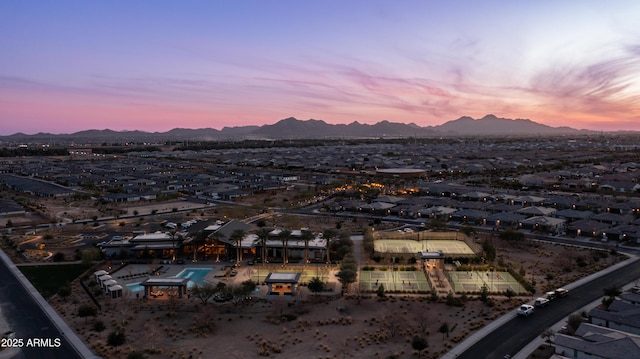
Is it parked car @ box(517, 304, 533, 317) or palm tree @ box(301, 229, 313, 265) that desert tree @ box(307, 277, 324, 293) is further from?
parked car @ box(517, 304, 533, 317)

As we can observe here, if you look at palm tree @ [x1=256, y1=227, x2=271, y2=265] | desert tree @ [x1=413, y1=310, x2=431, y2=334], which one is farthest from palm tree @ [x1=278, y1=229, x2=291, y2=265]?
desert tree @ [x1=413, y1=310, x2=431, y2=334]

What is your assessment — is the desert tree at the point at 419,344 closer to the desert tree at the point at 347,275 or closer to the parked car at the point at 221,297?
the desert tree at the point at 347,275

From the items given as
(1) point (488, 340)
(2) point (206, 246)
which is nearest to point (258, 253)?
(2) point (206, 246)

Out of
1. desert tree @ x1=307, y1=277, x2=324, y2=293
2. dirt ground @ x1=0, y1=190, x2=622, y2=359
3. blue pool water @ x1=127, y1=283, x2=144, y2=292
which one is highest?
desert tree @ x1=307, y1=277, x2=324, y2=293

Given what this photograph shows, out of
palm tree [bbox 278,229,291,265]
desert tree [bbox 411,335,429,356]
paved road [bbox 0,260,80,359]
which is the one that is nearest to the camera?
desert tree [bbox 411,335,429,356]

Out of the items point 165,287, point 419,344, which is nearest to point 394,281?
point 419,344

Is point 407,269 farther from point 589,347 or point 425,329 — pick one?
point 589,347

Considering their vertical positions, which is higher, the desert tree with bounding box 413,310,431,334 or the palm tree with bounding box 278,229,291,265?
the palm tree with bounding box 278,229,291,265
